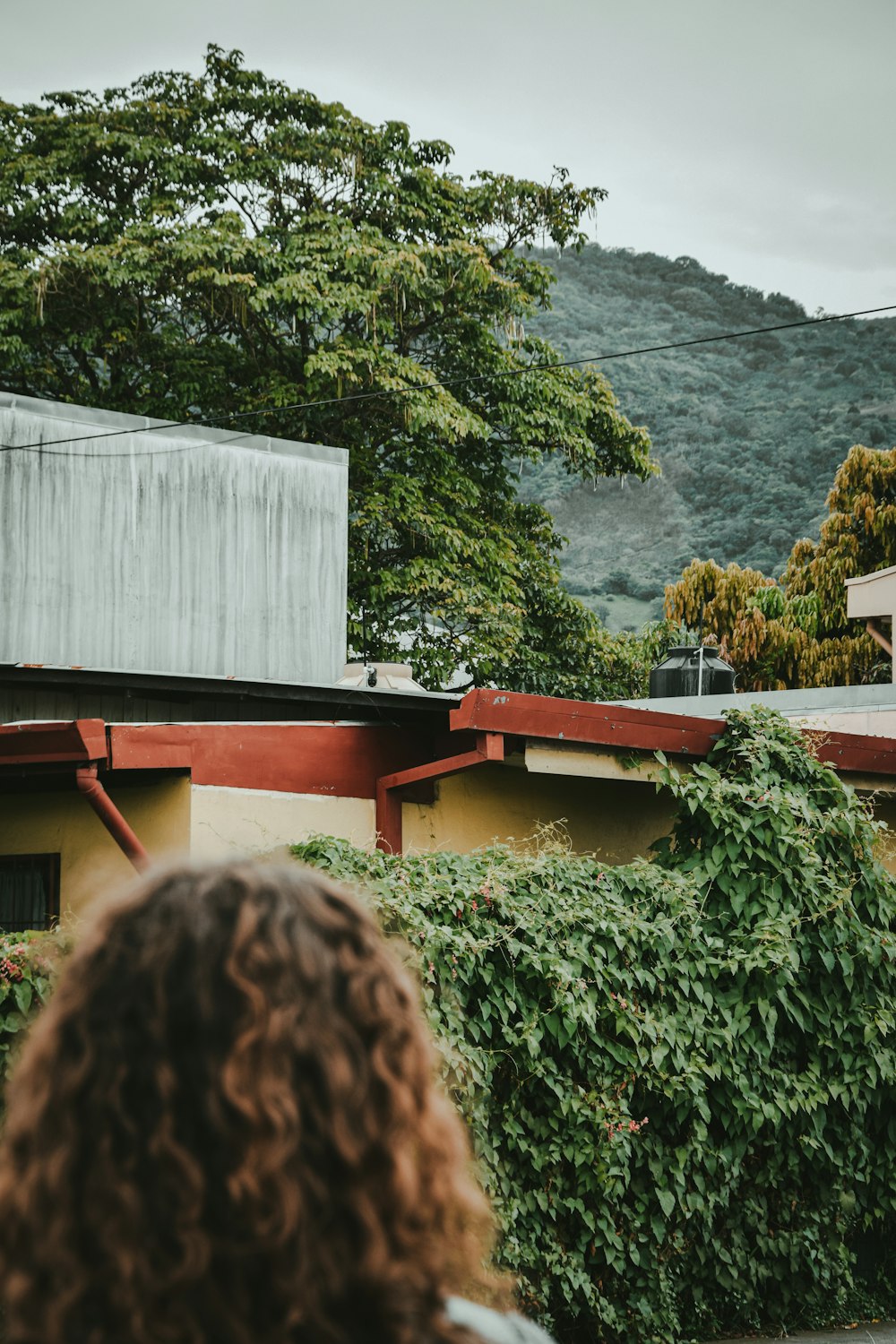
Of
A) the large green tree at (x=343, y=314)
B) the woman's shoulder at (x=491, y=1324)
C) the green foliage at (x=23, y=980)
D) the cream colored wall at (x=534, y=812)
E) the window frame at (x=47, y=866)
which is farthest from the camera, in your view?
the large green tree at (x=343, y=314)

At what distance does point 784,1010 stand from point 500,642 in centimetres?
1350

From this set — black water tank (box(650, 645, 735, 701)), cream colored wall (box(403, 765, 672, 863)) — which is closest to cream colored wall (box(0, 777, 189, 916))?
cream colored wall (box(403, 765, 672, 863))

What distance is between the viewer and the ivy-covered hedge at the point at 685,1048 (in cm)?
570

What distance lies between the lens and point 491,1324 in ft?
4.60

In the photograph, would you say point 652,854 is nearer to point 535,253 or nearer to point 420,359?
point 420,359

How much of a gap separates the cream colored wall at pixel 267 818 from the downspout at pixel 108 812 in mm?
360

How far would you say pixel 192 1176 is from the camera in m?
1.23

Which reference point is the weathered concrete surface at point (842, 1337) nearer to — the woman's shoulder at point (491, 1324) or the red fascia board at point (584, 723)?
the red fascia board at point (584, 723)

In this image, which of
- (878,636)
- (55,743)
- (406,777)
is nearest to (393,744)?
(406,777)

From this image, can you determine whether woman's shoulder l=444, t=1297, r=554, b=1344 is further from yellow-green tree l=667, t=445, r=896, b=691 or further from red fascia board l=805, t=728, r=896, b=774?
yellow-green tree l=667, t=445, r=896, b=691

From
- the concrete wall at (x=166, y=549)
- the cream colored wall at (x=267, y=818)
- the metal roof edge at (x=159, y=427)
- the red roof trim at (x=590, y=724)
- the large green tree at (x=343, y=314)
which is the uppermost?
the large green tree at (x=343, y=314)

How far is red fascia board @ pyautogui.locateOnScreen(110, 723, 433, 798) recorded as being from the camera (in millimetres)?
7781

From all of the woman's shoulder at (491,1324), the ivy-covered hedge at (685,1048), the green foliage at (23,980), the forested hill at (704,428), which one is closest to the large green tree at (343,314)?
the ivy-covered hedge at (685,1048)

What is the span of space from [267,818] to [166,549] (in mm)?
5505
